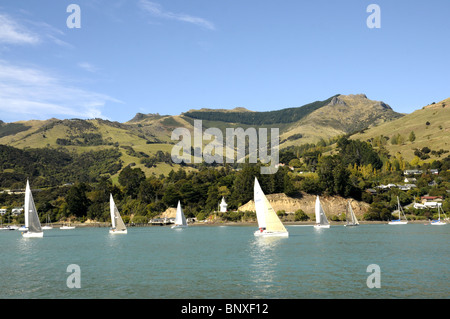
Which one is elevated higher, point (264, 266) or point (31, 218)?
point (31, 218)

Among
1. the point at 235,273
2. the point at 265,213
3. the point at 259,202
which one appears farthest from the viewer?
the point at 265,213

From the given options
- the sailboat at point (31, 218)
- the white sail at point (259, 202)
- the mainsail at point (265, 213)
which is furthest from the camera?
the sailboat at point (31, 218)

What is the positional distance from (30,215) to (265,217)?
50.1 meters

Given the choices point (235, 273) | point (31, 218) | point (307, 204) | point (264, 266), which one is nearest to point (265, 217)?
point (264, 266)

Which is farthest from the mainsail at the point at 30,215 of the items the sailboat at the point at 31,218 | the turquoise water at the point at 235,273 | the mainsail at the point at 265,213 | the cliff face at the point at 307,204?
the cliff face at the point at 307,204

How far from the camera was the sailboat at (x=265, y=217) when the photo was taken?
80.8 m

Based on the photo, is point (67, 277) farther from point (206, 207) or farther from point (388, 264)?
point (206, 207)

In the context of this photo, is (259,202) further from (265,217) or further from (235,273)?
(235,273)

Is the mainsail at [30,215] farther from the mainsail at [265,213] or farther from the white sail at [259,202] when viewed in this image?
the mainsail at [265,213]

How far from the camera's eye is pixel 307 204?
187500 mm

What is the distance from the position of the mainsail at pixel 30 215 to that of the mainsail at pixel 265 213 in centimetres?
4483

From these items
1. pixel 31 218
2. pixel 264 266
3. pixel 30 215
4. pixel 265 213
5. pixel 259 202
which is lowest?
pixel 264 266

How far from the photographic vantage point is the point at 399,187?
196125 millimetres

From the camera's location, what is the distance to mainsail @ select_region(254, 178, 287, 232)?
8075 cm
